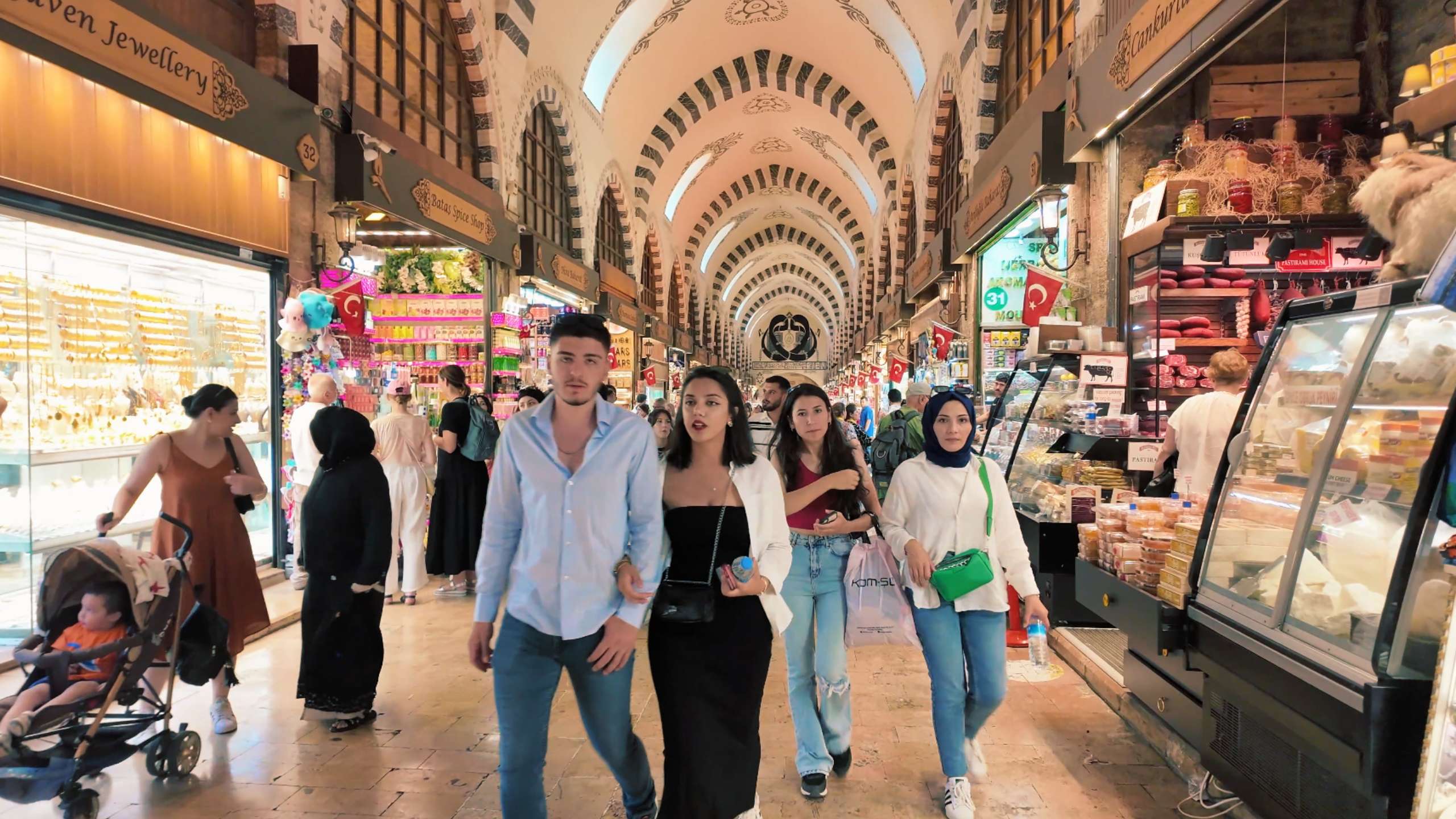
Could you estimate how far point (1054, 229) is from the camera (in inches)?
242

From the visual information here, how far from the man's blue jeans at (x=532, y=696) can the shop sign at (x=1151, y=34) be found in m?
3.73

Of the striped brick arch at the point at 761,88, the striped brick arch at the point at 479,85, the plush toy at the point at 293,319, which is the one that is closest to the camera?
the plush toy at the point at 293,319

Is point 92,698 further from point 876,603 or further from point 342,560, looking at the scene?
point 876,603

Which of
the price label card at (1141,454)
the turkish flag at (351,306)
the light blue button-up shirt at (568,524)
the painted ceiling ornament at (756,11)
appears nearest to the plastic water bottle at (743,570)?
the light blue button-up shirt at (568,524)

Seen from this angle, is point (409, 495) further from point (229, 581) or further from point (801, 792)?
point (801, 792)

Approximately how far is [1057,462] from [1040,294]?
1.52 m

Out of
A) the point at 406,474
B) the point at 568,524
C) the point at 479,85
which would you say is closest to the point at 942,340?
the point at 479,85

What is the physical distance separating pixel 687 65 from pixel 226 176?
39.0 feet

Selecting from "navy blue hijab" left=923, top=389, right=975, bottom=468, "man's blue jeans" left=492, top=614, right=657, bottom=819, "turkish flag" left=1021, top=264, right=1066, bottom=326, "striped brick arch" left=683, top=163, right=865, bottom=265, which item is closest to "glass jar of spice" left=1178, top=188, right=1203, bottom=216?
"turkish flag" left=1021, top=264, right=1066, bottom=326

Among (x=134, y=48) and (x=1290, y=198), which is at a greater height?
(x=134, y=48)

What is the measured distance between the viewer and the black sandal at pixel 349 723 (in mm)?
3273

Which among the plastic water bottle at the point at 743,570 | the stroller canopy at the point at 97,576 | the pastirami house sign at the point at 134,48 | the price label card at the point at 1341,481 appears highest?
the pastirami house sign at the point at 134,48

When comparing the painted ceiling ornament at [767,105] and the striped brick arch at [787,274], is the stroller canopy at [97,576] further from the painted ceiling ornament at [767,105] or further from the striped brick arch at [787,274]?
the striped brick arch at [787,274]

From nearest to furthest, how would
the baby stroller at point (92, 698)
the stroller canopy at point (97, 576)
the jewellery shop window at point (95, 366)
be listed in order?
the baby stroller at point (92, 698), the stroller canopy at point (97, 576), the jewellery shop window at point (95, 366)
